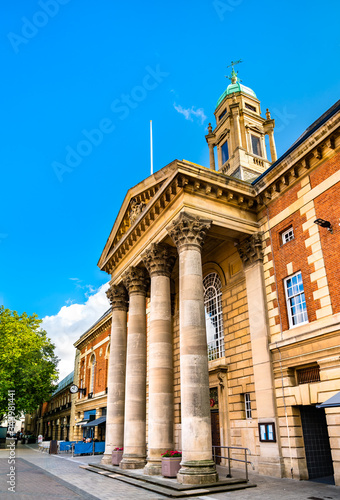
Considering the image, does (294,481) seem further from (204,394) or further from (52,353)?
(52,353)

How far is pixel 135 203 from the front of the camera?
73.5ft

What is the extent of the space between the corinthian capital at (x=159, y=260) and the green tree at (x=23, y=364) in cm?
2641

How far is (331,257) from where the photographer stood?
552 inches

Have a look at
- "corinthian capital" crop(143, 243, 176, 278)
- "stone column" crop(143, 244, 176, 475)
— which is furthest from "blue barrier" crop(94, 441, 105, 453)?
"corinthian capital" crop(143, 243, 176, 278)

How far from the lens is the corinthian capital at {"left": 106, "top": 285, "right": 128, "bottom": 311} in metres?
24.5

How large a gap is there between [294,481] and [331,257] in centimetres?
804

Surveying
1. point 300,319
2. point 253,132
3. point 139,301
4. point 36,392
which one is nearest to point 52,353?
point 36,392

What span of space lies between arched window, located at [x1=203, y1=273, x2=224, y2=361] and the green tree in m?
25.6

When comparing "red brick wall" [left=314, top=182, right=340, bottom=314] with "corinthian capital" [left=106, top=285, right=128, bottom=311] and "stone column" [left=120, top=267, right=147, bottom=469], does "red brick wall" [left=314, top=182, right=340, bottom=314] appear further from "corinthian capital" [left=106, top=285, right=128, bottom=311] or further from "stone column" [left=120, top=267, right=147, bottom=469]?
"corinthian capital" [left=106, top=285, right=128, bottom=311]

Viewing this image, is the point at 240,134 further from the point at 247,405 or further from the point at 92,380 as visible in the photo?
the point at 92,380

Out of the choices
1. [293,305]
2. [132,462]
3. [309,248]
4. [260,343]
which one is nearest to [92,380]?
[132,462]

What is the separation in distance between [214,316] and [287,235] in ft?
21.7

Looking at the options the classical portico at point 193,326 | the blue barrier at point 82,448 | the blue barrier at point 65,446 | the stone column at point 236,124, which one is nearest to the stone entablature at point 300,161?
the classical portico at point 193,326

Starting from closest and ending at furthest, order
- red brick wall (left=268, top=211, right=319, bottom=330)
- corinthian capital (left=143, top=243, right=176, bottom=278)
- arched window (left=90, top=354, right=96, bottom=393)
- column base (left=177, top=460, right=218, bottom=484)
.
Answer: column base (left=177, top=460, right=218, bottom=484) < red brick wall (left=268, top=211, right=319, bottom=330) < corinthian capital (left=143, top=243, right=176, bottom=278) < arched window (left=90, top=354, right=96, bottom=393)
